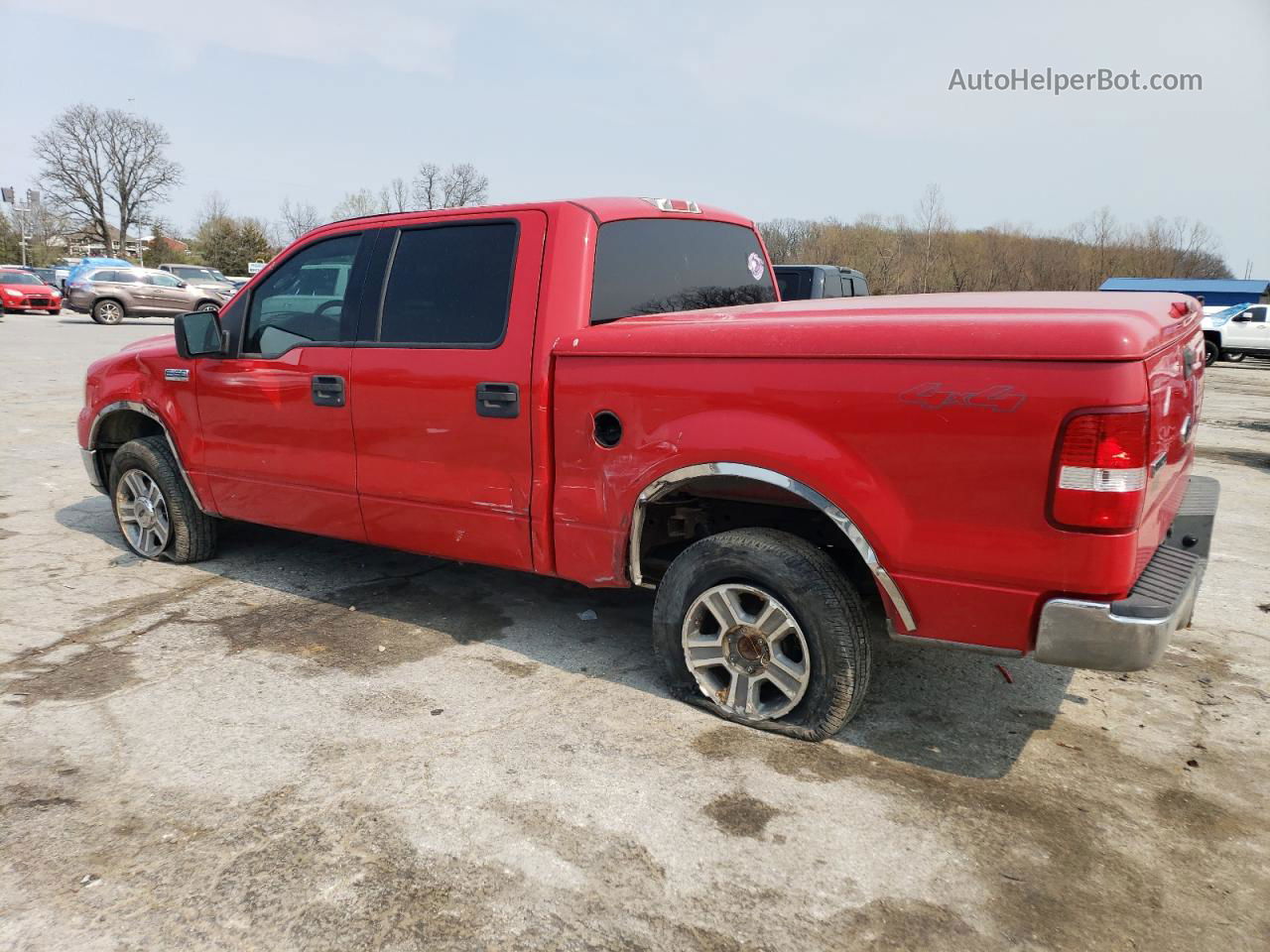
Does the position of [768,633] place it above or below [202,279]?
below

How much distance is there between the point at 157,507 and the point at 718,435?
3.74 m

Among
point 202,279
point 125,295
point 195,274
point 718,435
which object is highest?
point 195,274

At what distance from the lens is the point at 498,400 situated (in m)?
3.74

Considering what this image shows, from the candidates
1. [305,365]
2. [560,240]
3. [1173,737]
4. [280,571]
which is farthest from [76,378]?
[1173,737]

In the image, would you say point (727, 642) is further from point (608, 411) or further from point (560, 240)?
point (560, 240)

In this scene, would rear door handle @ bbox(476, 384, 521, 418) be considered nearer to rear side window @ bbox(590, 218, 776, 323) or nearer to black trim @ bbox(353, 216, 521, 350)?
black trim @ bbox(353, 216, 521, 350)

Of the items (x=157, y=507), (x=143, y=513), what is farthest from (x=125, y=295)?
(x=157, y=507)

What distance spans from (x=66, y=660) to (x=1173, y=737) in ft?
14.6

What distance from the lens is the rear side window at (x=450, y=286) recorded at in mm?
3826

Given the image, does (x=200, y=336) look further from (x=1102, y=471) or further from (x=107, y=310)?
(x=107, y=310)

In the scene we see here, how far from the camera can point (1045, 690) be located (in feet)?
12.6

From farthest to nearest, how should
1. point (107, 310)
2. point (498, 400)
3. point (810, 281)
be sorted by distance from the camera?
1. point (107, 310)
2. point (810, 281)
3. point (498, 400)

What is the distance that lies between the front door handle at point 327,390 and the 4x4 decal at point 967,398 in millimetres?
2585

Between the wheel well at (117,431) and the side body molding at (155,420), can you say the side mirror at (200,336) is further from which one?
the wheel well at (117,431)
